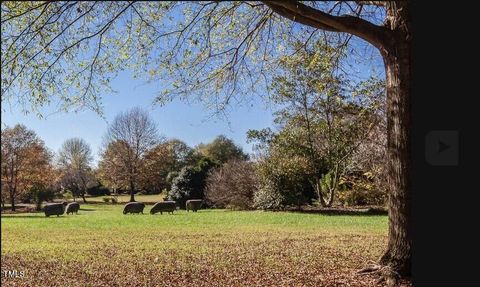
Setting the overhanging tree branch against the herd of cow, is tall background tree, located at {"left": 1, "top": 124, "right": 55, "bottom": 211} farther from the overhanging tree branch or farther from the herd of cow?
the overhanging tree branch

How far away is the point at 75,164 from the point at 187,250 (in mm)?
3071

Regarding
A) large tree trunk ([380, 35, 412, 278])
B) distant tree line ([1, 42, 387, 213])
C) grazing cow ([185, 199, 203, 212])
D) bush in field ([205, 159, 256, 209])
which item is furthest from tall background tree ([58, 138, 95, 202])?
grazing cow ([185, 199, 203, 212])

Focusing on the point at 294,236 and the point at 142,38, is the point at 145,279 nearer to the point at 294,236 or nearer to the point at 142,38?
the point at 142,38

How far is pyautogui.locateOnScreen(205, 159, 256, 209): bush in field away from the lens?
822cm

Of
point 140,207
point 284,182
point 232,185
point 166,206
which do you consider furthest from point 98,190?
point 284,182

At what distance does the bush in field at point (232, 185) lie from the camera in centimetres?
822

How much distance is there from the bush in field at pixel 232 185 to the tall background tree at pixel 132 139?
2482mm

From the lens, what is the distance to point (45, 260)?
228 inches

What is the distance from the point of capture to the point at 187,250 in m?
6.67

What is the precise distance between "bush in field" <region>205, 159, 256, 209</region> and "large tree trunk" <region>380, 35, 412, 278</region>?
3.74 m

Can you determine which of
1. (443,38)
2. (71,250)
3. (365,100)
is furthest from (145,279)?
(365,100)

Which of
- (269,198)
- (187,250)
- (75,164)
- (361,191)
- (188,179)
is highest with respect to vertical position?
(75,164)

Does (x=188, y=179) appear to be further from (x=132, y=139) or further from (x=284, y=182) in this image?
(x=284, y=182)

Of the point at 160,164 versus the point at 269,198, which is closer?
the point at 160,164
